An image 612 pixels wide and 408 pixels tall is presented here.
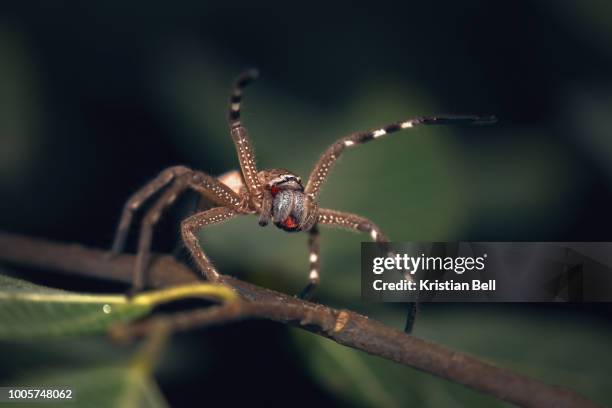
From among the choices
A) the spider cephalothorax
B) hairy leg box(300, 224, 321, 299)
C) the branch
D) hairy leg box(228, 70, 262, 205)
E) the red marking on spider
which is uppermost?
hairy leg box(228, 70, 262, 205)

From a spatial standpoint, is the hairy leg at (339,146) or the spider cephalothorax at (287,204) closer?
the spider cephalothorax at (287,204)

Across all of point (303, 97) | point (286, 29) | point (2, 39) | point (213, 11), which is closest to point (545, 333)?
point (303, 97)

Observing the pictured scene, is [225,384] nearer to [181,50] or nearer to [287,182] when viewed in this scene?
[287,182]

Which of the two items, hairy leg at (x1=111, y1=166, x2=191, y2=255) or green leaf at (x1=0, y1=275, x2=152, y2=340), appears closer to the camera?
green leaf at (x1=0, y1=275, x2=152, y2=340)

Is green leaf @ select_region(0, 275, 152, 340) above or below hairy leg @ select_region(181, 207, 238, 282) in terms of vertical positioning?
below

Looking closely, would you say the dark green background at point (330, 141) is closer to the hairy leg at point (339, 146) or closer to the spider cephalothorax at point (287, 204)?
the hairy leg at point (339, 146)

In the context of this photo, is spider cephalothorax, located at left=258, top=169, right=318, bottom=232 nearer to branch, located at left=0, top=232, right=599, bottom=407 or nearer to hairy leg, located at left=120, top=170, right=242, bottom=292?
hairy leg, located at left=120, top=170, right=242, bottom=292

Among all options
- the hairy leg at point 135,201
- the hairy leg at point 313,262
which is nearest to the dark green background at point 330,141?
the hairy leg at point 313,262

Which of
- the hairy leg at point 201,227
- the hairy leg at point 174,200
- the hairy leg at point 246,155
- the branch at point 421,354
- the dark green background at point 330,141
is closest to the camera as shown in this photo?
the branch at point 421,354

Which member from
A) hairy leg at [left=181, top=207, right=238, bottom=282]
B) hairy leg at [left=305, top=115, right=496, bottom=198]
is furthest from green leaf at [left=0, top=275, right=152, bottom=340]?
hairy leg at [left=305, top=115, right=496, bottom=198]

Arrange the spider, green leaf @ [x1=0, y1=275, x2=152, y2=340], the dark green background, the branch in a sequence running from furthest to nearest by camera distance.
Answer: the dark green background → the spider → the branch → green leaf @ [x1=0, y1=275, x2=152, y2=340]
